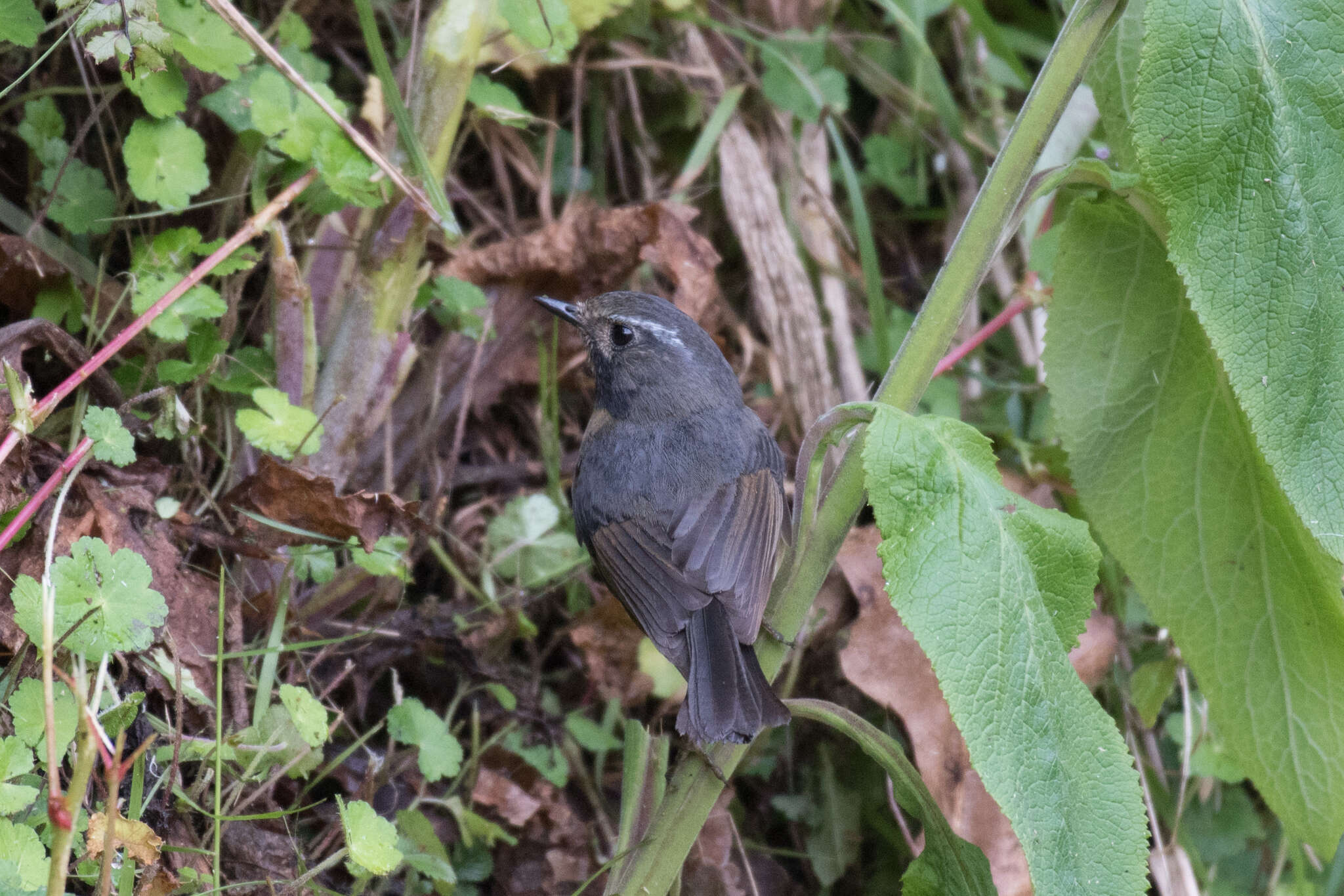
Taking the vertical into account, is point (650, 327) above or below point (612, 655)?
above

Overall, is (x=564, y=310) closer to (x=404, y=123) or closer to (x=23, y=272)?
(x=404, y=123)

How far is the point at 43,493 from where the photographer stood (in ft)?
8.31

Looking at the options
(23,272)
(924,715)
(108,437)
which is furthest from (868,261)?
(23,272)

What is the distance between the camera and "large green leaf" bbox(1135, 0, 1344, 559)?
2.20 meters

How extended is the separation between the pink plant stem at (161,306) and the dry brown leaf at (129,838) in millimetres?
784

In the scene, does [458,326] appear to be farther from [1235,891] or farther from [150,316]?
[1235,891]

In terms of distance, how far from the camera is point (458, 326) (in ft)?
11.8

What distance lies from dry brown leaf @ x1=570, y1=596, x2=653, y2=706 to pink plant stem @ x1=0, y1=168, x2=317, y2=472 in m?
1.42

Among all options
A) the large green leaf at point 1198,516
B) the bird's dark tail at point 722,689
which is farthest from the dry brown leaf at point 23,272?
the large green leaf at point 1198,516

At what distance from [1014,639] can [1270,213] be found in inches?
37.1

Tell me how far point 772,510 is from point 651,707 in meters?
0.79

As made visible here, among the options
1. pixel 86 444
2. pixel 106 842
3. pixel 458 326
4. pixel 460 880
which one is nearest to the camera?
pixel 106 842

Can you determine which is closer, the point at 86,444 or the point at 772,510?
the point at 86,444

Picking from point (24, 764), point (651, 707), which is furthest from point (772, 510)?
point (24, 764)
